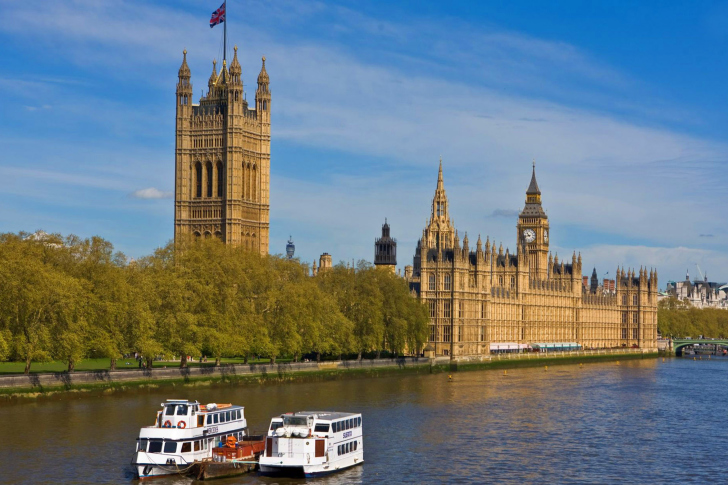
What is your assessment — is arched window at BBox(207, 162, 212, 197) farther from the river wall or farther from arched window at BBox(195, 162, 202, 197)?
the river wall

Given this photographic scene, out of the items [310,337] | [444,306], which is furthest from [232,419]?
[444,306]

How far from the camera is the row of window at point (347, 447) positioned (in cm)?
5784

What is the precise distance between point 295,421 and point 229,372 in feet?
133

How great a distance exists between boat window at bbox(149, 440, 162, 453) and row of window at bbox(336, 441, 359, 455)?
943 cm

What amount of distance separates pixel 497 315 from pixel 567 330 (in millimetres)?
36954

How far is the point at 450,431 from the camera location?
72.9m

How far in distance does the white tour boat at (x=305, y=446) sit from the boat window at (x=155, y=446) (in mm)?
5215

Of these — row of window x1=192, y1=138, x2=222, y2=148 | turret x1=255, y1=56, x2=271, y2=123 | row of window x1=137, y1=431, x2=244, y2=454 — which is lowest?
row of window x1=137, y1=431, x2=244, y2=454

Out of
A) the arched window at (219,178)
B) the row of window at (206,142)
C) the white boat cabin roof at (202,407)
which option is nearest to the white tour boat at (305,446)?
the white boat cabin roof at (202,407)

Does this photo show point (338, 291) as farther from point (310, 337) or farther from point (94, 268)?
point (94, 268)

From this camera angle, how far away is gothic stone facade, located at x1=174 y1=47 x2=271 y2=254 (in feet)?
530

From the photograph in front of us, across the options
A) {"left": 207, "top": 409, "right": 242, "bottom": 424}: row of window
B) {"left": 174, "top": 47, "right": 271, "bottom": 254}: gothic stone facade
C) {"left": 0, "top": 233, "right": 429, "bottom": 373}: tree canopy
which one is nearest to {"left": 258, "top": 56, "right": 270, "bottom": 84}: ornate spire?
{"left": 174, "top": 47, "right": 271, "bottom": 254}: gothic stone facade

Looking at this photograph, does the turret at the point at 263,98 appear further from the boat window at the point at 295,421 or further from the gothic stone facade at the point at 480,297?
the boat window at the point at 295,421

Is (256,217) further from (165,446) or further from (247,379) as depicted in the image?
(165,446)
